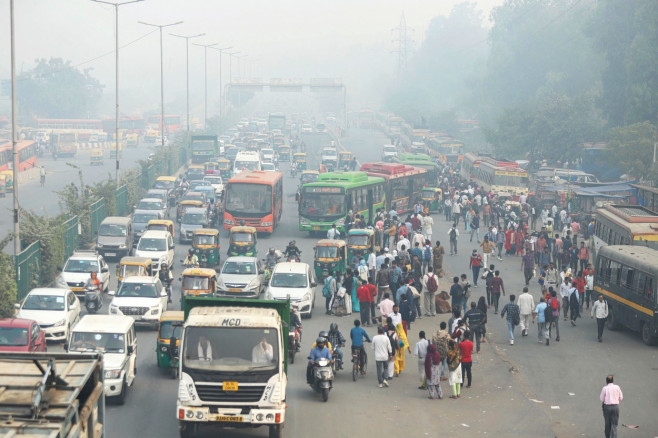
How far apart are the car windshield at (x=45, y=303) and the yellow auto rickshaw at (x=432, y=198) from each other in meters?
31.8

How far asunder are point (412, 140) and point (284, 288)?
291 feet

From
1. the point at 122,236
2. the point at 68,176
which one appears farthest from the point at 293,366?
the point at 68,176

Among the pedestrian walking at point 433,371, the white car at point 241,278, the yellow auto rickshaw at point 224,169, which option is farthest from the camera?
the yellow auto rickshaw at point 224,169

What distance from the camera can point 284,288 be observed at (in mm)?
28625

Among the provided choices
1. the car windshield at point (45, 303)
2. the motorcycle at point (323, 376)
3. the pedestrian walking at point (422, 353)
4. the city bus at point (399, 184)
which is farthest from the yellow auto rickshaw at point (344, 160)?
the motorcycle at point (323, 376)

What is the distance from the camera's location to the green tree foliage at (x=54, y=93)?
574ft

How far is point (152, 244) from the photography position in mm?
36594

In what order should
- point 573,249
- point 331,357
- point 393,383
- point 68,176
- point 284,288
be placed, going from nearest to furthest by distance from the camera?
point 331,357 → point 393,383 → point 284,288 → point 573,249 → point 68,176

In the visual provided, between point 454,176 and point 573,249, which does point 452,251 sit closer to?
point 573,249

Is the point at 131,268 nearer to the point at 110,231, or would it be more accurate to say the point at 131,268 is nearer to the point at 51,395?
the point at 110,231

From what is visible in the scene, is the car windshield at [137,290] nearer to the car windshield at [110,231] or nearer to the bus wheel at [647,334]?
the car windshield at [110,231]

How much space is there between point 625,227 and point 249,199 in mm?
16989

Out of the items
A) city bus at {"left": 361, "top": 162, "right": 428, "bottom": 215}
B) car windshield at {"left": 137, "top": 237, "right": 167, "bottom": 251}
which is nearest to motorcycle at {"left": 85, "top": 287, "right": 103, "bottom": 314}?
car windshield at {"left": 137, "top": 237, "right": 167, "bottom": 251}

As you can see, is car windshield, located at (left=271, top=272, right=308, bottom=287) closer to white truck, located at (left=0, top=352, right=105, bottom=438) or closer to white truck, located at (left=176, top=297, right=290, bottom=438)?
white truck, located at (left=176, top=297, right=290, bottom=438)
